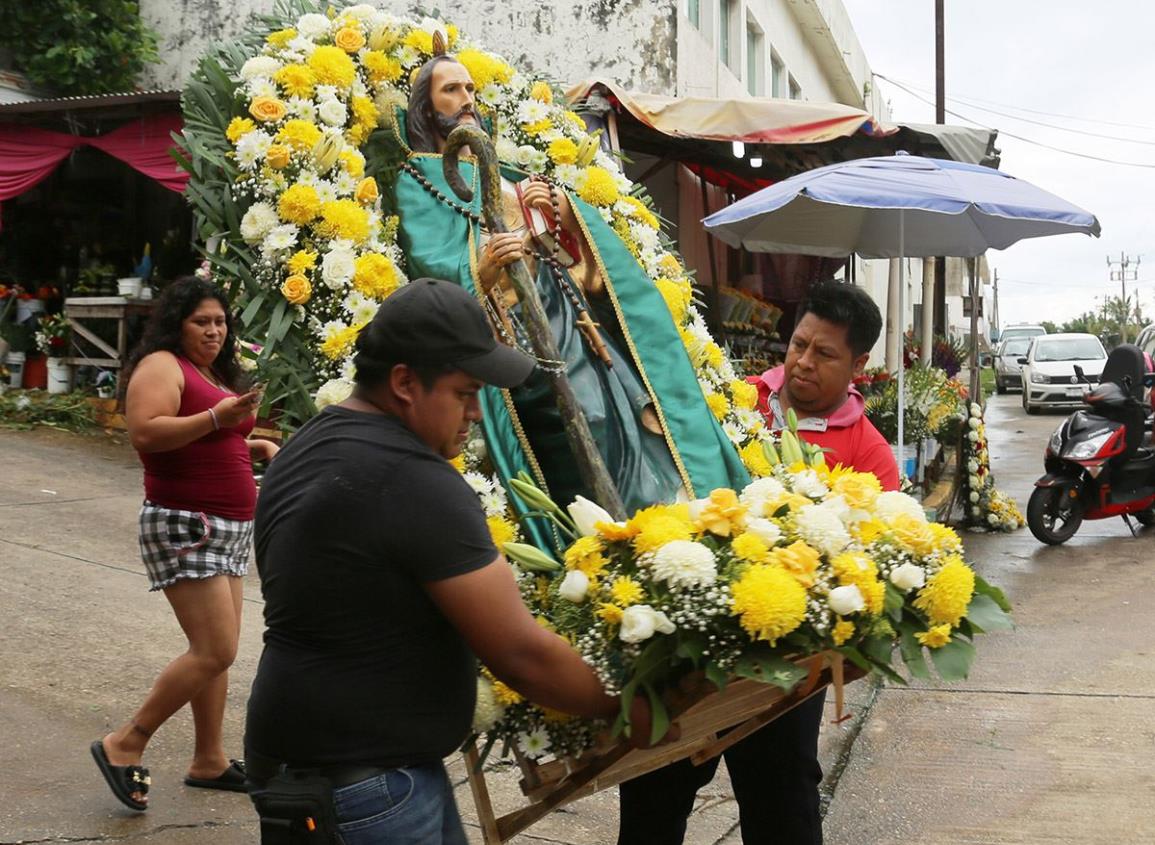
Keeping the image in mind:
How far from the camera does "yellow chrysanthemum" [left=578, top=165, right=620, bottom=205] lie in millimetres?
4230

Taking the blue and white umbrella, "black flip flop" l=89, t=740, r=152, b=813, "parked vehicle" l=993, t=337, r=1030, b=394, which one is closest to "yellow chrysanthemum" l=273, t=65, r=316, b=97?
"black flip flop" l=89, t=740, r=152, b=813

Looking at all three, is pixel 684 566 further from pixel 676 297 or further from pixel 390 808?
pixel 676 297

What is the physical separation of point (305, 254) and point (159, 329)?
0.97m

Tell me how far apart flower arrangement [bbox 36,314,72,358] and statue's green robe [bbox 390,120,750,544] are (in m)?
10.0

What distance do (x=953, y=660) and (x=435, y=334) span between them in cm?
120

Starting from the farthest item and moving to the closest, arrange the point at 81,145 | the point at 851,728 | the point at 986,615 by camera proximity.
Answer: the point at 81,145 < the point at 851,728 < the point at 986,615

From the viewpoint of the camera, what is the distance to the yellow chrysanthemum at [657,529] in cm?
242

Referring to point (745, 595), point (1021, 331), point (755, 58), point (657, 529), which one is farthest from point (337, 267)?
point (1021, 331)

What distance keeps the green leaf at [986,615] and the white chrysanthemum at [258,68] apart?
100 inches

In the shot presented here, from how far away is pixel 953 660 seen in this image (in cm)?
249

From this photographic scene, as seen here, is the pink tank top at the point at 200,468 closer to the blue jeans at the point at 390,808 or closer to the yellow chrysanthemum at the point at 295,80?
the yellow chrysanthemum at the point at 295,80

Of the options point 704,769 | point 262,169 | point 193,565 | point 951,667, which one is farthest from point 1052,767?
point 262,169

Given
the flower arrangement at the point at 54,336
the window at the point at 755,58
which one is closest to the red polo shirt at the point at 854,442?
the flower arrangement at the point at 54,336

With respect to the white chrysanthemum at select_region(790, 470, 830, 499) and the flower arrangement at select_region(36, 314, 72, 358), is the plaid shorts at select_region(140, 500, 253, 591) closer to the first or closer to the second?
the white chrysanthemum at select_region(790, 470, 830, 499)
